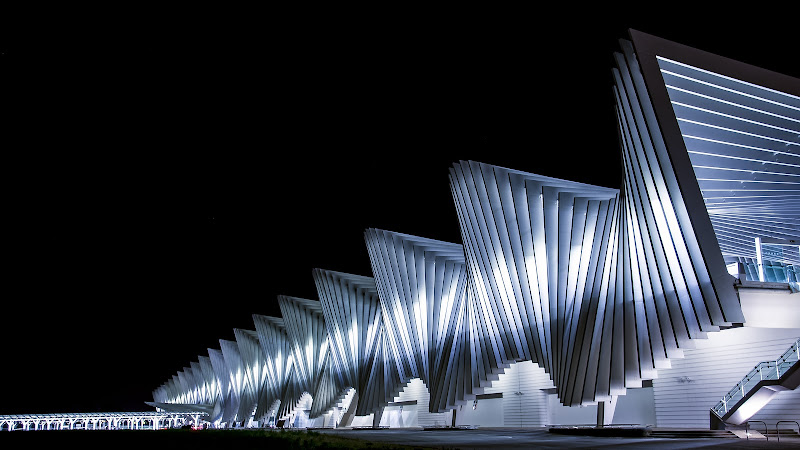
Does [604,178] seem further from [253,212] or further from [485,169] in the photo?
[253,212]

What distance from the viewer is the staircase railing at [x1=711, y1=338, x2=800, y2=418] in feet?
60.5

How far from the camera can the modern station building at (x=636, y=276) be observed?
17.5 metres

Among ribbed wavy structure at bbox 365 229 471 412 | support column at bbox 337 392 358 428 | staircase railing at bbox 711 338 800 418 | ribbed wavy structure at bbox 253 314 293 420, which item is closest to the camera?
staircase railing at bbox 711 338 800 418

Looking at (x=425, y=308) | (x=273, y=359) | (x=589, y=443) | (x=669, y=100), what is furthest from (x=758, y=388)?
(x=273, y=359)

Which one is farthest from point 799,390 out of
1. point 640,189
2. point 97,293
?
point 97,293

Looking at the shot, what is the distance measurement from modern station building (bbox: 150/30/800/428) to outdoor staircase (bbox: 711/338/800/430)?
0.05 m

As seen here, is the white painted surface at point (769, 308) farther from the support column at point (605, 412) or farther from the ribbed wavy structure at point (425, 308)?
the ribbed wavy structure at point (425, 308)

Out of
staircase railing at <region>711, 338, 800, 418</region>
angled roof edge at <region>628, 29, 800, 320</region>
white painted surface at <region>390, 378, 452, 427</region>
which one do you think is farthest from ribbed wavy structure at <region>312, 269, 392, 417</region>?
angled roof edge at <region>628, 29, 800, 320</region>

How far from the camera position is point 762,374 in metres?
18.9

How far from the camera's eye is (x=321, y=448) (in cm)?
1216

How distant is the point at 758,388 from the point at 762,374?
2.20ft

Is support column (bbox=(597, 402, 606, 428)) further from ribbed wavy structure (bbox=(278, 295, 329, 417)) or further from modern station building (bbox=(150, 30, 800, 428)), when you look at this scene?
ribbed wavy structure (bbox=(278, 295, 329, 417))

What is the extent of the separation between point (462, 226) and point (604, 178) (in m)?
7.49

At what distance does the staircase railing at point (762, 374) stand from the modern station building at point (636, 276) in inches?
2.3
